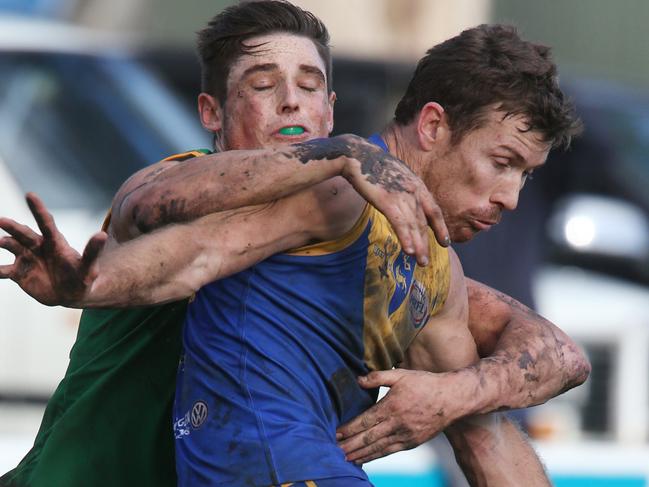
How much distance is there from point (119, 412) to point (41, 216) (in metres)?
1.17

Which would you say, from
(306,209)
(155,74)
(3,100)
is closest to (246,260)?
(306,209)


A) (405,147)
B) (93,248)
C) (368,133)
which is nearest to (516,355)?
(405,147)

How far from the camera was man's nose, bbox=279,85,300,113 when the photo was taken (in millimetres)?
4457

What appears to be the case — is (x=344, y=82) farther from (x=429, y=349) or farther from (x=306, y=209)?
(x=306, y=209)

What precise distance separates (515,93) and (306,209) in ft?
2.43

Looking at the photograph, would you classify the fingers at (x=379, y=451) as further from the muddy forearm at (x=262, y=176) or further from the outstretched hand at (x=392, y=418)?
the muddy forearm at (x=262, y=176)

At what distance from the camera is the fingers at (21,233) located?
356cm

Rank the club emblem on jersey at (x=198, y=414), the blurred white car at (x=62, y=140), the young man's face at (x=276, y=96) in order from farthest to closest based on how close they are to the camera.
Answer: the blurred white car at (x=62, y=140) → the young man's face at (x=276, y=96) → the club emblem on jersey at (x=198, y=414)

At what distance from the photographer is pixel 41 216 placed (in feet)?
11.6

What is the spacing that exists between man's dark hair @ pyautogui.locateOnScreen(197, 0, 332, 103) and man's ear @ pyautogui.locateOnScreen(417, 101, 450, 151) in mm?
323

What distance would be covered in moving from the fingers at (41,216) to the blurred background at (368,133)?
3.53 m

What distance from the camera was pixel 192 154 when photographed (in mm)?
4340

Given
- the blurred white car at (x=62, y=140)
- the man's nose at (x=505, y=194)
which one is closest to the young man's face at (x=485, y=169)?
the man's nose at (x=505, y=194)

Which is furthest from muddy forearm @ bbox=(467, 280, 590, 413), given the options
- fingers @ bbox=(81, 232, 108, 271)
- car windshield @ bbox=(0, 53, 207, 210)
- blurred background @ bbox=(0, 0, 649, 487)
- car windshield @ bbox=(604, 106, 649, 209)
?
car windshield @ bbox=(604, 106, 649, 209)
